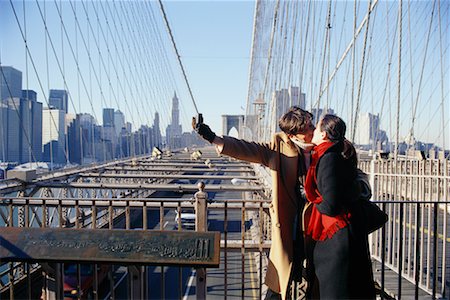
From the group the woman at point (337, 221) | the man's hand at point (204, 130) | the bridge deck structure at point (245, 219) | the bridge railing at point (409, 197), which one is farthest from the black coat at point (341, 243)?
the bridge railing at point (409, 197)

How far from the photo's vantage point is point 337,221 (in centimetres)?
189

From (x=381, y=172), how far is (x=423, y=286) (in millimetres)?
3161

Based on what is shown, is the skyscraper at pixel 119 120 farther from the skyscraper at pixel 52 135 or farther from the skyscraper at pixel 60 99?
the skyscraper at pixel 52 135

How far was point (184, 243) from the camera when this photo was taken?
236 centimetres

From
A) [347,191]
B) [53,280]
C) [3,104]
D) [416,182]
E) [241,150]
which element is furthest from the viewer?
[3,104]

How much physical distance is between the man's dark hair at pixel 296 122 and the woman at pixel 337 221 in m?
0.18

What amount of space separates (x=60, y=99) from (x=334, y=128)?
42.4 ft

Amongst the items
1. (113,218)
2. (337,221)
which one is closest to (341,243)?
(337,221)

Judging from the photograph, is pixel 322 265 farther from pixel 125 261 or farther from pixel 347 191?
pixel 125 261

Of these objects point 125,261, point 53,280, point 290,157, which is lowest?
point 53,280

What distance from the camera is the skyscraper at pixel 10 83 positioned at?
24.7 feet

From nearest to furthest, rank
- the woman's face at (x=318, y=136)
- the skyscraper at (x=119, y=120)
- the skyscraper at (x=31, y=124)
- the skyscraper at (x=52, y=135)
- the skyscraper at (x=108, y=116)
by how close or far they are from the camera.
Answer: the woman's face at (x=318, y=136) < the skyscraper at (x=31, y=124) < the skyscraper at (x=52, y=135) < the skyscraper at (x=108, y=116) < the skyscraper at (x=119, y=120)

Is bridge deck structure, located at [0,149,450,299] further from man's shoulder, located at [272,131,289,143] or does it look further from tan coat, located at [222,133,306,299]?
man's shoulder, located at [272,131,289,143]

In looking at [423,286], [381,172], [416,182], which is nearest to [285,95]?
[381,172]
